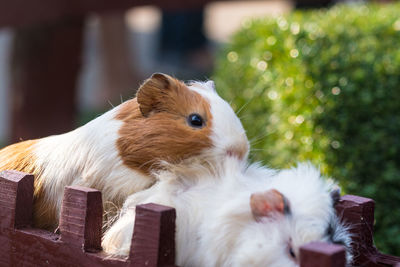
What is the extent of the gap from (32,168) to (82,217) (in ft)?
0.85

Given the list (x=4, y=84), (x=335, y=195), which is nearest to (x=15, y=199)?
(x=335, y=195)

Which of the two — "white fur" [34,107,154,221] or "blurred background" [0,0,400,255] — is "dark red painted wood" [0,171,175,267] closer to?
"white fur" [34,107,154,221]

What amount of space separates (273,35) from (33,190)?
6.77ft

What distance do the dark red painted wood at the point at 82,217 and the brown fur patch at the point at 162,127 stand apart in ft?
0.40

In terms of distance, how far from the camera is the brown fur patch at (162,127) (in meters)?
1.35

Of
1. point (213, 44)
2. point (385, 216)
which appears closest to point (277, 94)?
point (385, 216)

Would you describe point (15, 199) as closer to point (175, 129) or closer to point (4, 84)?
point (175, 129)

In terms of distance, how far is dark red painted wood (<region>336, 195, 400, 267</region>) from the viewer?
4.47 ft

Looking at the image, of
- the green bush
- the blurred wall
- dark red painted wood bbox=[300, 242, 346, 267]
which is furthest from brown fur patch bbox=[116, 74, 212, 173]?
the blurred wall

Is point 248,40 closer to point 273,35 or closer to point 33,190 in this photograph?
point 273,35

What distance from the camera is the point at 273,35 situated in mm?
3268

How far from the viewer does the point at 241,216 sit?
4.02 ft

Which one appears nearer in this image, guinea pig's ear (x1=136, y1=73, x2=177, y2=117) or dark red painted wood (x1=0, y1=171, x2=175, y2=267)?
dark red painted wood (x1=0, y1=171, x2=175, y2=267)

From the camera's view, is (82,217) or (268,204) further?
(82,217)
